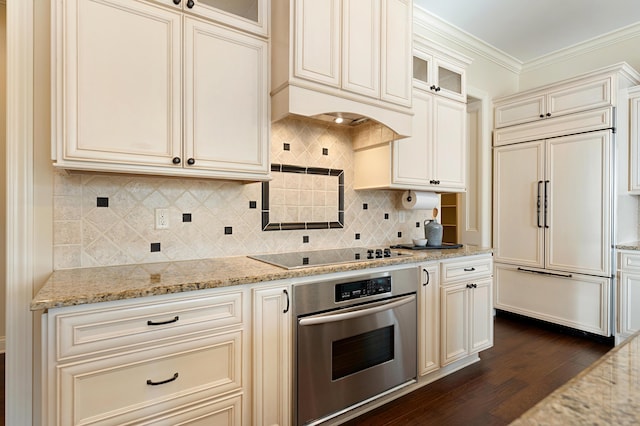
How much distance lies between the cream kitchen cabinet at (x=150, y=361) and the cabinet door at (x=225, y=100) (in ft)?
2.41

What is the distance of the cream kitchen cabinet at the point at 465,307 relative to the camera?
2498mm

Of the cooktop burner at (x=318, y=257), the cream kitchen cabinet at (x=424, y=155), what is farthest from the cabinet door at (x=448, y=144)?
the cooktop burner at (x=318, y=257)

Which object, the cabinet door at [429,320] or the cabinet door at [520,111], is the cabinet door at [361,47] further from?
the cabinet door at [520,111]

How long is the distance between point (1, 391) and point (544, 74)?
5.99 m

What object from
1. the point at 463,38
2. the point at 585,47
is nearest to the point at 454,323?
the point at 463,38

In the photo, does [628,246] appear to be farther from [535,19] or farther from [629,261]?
[535,19]

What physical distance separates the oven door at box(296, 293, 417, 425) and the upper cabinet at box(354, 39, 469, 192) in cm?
94

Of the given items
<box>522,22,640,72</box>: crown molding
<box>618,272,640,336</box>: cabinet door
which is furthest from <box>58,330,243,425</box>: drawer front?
<box>522,22,640,72</box>: crown molding

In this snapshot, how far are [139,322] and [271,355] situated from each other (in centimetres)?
64

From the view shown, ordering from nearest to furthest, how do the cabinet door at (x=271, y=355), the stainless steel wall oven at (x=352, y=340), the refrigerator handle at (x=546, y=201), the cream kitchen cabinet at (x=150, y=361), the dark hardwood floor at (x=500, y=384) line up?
the cream kitchen cabinet at (x=150, y=361) < the cabinet door at (x=271, y=355) < the stainless steel wall oven at (x=352, y=340) < the dark hardwood floor at (x=500, y=384) < the refrigerator handle at (x=546, y=201)

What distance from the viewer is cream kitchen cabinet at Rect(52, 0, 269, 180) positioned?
4.89ft

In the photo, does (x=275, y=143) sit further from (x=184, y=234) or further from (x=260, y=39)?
(x=184, y=234)

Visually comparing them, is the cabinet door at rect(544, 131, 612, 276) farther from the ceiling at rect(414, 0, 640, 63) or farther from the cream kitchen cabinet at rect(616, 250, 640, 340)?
the ceiling at rect(414, 0, 640, 63)

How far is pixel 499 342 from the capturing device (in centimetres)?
329
